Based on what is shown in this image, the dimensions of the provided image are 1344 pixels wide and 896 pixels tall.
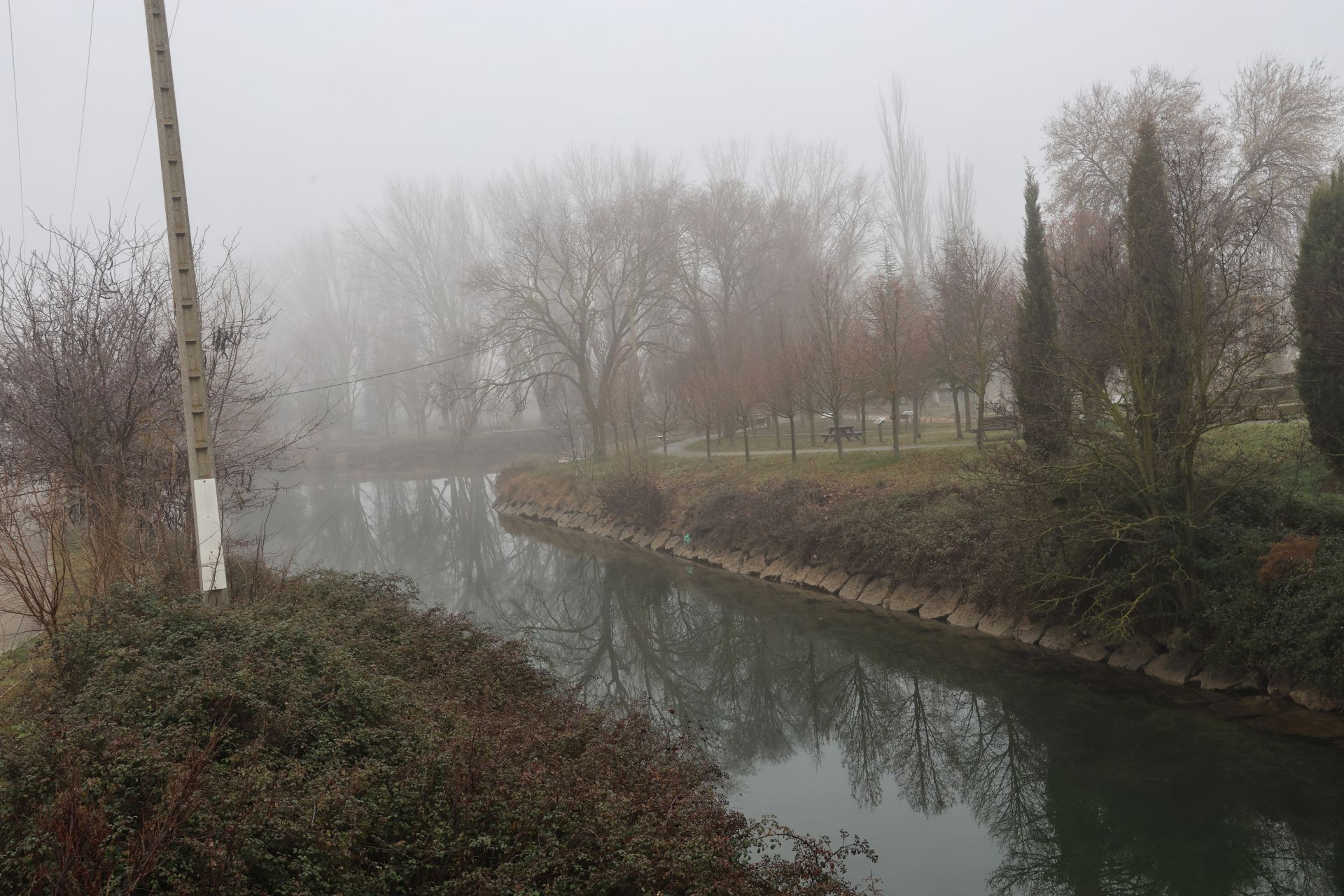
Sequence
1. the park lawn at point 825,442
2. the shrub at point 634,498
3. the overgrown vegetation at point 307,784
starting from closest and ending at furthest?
the overgrown vegetation at point 307,784, the park lawn at point 825,442, the shrub at point 634,498

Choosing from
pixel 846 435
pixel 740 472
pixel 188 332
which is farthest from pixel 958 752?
pixel 846 435

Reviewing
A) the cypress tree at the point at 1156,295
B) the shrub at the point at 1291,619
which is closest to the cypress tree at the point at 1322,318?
the cypress tree at the point at 1156,295

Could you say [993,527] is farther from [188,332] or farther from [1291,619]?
[188,332]

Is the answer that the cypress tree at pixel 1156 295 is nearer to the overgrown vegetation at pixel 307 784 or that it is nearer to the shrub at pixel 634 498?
the overgrown vegetation at pixel 307 784

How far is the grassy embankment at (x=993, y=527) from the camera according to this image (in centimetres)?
1011

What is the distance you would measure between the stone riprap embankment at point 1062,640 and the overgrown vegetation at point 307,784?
5.60 metres

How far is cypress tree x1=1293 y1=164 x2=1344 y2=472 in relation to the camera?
39.8ft

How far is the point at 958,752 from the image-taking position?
1041 cm

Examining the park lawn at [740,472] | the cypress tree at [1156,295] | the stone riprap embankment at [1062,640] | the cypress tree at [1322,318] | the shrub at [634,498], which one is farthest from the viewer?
the shrub at [634,498]

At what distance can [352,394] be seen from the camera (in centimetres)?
6053

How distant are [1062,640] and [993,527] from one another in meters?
2.17

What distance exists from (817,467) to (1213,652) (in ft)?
42.9

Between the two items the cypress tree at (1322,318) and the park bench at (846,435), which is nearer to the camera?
the cypress tree at (1322,318)

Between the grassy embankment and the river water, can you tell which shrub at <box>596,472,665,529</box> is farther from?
the river water
